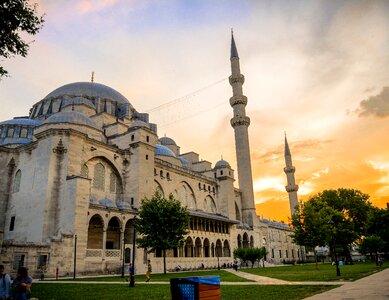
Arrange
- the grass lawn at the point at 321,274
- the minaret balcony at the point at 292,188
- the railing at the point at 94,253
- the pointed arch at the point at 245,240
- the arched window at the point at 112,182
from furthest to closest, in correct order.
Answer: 1. the minaret balcony at the point at 292,188
2. the pointed arch at the point at 245,240
3. the arched window at the point at 112,182
4. the railing at the point at 94,253
5. the grass lawn at the point at 321,274

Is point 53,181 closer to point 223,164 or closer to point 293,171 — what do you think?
point 223,164

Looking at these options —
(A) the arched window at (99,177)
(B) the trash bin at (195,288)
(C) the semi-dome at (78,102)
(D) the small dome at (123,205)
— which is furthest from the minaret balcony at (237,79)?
(B) the trash bin at (195,288)

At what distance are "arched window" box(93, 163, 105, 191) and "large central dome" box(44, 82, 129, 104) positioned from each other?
17.6m

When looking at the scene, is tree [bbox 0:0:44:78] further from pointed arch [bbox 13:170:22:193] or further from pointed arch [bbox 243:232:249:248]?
pointed arch [bbox 243:232:249:248]

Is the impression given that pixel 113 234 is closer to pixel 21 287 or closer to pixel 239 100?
pixel 21 287

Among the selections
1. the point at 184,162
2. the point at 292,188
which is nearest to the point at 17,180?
the point at 184,162

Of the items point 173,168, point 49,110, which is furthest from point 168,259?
point 49,110

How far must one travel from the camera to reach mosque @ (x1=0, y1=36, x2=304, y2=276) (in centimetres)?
2717

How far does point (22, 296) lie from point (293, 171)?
2737 inches

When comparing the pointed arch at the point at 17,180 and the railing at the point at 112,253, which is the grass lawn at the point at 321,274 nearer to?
the railing at the point at 112,253

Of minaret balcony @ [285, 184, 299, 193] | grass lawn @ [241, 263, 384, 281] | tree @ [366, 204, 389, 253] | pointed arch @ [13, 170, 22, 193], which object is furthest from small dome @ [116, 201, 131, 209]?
minaret balcony @ [285, 184, 299, 193]

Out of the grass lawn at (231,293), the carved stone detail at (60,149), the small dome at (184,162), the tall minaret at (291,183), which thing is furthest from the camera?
the tall minaret at (291,183)

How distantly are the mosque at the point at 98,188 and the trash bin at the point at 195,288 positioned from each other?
1227 cm

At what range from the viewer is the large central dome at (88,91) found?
159ft
